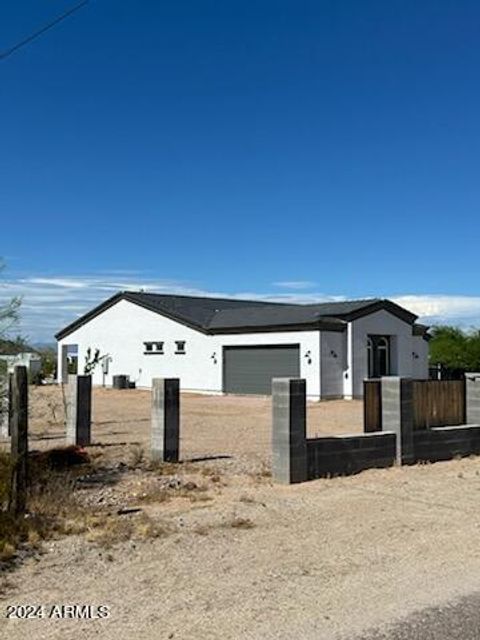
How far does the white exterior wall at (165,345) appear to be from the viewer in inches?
1296

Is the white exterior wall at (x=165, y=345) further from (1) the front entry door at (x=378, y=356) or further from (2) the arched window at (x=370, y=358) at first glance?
(1) the front entry door at (x=378, y=356)

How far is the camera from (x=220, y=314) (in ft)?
128

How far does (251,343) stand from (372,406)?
21.8m

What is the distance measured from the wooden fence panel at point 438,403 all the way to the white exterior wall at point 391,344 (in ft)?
59.8

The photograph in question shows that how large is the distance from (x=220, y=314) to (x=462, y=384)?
25071 millimetres

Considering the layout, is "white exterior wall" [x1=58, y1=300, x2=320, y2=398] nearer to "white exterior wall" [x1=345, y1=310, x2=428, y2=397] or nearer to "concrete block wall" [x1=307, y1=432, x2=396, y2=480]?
"white exterior wall" [x1=345, y1=310, x2=428, y2=397]

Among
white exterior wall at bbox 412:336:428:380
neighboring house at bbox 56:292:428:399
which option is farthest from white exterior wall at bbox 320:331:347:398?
white exterior wall at bbox 412:336:428:380

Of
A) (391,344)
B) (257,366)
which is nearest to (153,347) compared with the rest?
(257,366)

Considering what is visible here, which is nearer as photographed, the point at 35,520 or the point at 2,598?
the point at 2,598

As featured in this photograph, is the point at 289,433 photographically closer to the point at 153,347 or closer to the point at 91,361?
the point at 153,347

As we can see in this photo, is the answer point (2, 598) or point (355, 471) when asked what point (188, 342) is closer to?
point (355, 471)

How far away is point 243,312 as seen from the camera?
125 feet

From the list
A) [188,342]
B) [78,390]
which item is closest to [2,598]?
[78,390]

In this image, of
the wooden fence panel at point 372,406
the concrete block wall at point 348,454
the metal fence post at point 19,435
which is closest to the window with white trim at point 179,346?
the wooden fence panel at point 372,406
